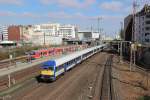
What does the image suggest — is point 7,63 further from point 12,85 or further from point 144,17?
point 144,17

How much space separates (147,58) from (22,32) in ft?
492

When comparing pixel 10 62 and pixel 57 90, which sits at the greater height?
pixel 10 62

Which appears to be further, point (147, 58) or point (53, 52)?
point (53, 52)

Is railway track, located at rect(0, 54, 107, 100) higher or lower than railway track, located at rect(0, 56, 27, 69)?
lower

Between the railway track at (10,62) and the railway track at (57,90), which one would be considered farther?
the railway track at (10,62)


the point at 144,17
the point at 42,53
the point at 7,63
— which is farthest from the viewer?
the point at 144,17

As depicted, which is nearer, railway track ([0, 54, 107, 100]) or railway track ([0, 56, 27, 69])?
railway track ([0, 54, 107, 100])

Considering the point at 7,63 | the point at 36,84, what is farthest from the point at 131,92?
the point at 7,63

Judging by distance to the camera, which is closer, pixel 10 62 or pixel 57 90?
pixel 57 90

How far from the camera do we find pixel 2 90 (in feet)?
86.6

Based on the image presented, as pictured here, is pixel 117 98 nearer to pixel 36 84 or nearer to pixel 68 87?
pixel 68 87

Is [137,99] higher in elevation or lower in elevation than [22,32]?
lower

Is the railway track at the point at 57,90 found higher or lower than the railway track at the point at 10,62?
lower

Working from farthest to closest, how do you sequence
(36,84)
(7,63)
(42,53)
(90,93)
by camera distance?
(42,53), (7,63), (36,84), (90,93)
